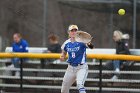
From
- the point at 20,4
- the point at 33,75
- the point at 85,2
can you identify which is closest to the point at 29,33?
the point at 20,4

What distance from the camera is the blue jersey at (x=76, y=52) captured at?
11.9 m

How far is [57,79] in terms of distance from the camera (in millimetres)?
13664

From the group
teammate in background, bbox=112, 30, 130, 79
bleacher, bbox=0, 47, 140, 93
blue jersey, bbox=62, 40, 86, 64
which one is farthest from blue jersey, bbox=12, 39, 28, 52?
blue jersey, bbox=62, 40, 86, 64

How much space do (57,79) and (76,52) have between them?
6.25ft

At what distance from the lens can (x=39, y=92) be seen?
13742 millimetres

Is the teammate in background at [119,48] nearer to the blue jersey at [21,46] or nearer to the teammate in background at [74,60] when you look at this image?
the teammate in background at [74,60]

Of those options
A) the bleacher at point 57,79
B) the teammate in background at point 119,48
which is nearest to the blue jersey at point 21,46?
the bleacher at point 57,79

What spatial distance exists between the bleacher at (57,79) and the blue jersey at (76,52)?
5.24 feet

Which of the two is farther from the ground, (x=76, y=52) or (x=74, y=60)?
(x=76, y=52)

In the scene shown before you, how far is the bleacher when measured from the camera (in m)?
13.3

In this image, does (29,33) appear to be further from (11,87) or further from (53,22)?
(11,87)

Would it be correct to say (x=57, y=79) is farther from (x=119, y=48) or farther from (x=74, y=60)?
(x=74, y=60)

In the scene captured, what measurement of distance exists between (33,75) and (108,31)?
3.92 meters

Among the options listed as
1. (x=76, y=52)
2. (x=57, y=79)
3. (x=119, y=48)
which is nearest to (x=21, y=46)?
(x=57, y=79)
